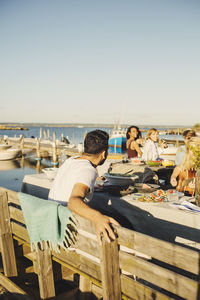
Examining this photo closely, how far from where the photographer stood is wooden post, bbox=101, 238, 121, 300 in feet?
5.54

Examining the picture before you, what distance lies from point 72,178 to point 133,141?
16.4ft

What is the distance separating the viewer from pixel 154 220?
2.77 metres

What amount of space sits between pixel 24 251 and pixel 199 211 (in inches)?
100

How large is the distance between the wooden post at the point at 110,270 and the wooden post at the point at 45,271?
32.7 inches

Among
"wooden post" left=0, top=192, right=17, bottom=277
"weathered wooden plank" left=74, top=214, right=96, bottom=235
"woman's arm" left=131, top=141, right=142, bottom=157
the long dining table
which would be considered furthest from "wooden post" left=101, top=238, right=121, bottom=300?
"woman's arm" left=131, top=141, right=142, bottom=157

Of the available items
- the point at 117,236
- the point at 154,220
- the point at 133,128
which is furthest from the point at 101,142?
the point at 133,128

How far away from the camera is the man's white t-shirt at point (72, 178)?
1.99 metres

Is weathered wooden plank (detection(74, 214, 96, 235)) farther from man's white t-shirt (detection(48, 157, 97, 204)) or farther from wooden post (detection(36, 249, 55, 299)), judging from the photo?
wooden post (detection(36, 249, 55, 299))

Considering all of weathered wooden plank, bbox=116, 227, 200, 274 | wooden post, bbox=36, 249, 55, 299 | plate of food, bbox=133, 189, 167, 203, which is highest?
weathered wooden plank, bbox=116, 227, 200, 274

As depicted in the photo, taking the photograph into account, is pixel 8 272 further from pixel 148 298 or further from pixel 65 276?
pixel 148 298

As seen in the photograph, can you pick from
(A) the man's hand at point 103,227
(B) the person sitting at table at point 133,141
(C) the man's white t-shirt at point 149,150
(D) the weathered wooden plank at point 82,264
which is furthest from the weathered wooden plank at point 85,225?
(B) the person sitting at table at point 133,141

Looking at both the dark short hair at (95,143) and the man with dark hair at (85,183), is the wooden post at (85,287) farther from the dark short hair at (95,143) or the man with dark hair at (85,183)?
the dark short hair at (95,143)

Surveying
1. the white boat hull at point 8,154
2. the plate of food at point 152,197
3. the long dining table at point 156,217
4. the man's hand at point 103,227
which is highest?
the man's hand at point 103,227

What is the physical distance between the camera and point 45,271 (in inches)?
96.0
